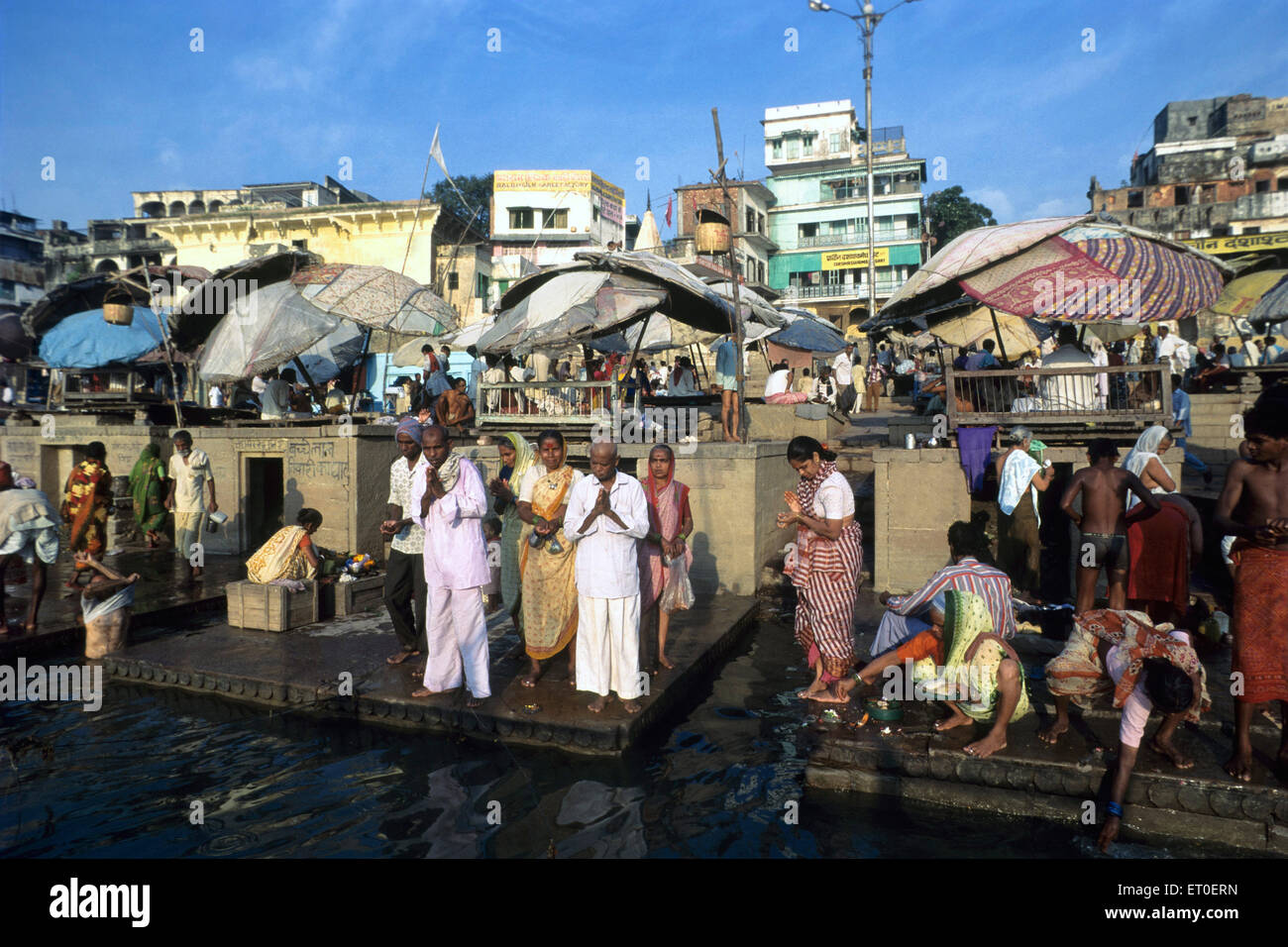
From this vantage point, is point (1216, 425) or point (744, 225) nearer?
point (1216, 425)

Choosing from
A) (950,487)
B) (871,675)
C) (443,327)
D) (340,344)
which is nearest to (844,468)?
(950,487)

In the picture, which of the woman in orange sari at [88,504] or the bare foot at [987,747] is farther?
the woman in orange sari at [88,504]

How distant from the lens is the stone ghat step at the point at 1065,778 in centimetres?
405

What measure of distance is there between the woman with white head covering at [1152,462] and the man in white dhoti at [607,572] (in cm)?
446

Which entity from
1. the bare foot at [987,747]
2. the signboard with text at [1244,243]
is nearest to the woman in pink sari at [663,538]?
the bare foot at [987,747]

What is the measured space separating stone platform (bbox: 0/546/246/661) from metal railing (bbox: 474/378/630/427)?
4166 mm

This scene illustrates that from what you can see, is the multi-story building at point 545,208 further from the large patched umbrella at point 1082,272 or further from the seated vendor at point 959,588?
the seated vendor at point 959,588

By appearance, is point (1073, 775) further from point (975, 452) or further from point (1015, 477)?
point (975, 452)

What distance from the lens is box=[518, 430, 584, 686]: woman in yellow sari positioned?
19.4 ft

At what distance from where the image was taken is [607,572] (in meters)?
5.45

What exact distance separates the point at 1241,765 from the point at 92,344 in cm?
1635

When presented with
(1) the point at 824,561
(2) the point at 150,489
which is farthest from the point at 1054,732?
(2) the point at 150,489

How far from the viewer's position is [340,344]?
48.2 ft

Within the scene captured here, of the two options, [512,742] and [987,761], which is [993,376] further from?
[512,742]
